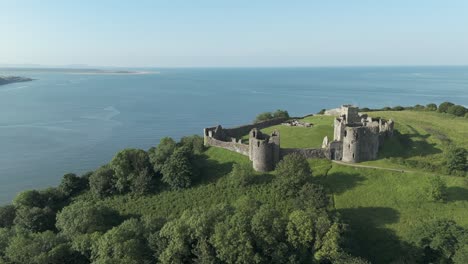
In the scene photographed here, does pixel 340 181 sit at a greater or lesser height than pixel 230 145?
lesser

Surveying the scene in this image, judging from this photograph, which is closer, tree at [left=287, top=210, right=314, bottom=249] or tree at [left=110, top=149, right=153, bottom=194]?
tree at [left=287, top=210, right=314, bottom=249]

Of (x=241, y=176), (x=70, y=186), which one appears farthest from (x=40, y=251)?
(x=241, y=176)

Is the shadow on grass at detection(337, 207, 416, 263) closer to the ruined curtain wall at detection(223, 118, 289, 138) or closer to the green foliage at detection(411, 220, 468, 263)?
the green foliage at detection(411, 220, 468, 263)

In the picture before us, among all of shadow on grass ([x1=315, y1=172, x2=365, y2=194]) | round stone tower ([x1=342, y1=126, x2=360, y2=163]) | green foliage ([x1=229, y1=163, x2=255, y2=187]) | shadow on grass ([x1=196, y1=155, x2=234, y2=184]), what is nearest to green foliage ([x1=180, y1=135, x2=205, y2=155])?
shadow on grass ([x1=196, y1=155, x2=234, y2=184])

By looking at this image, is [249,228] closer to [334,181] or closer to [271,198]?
[271,198]

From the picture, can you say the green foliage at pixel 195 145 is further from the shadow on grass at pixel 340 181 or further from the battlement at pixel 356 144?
the shadow on grass at pixel 340 181

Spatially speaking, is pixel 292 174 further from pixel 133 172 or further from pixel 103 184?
pixel 103 184
